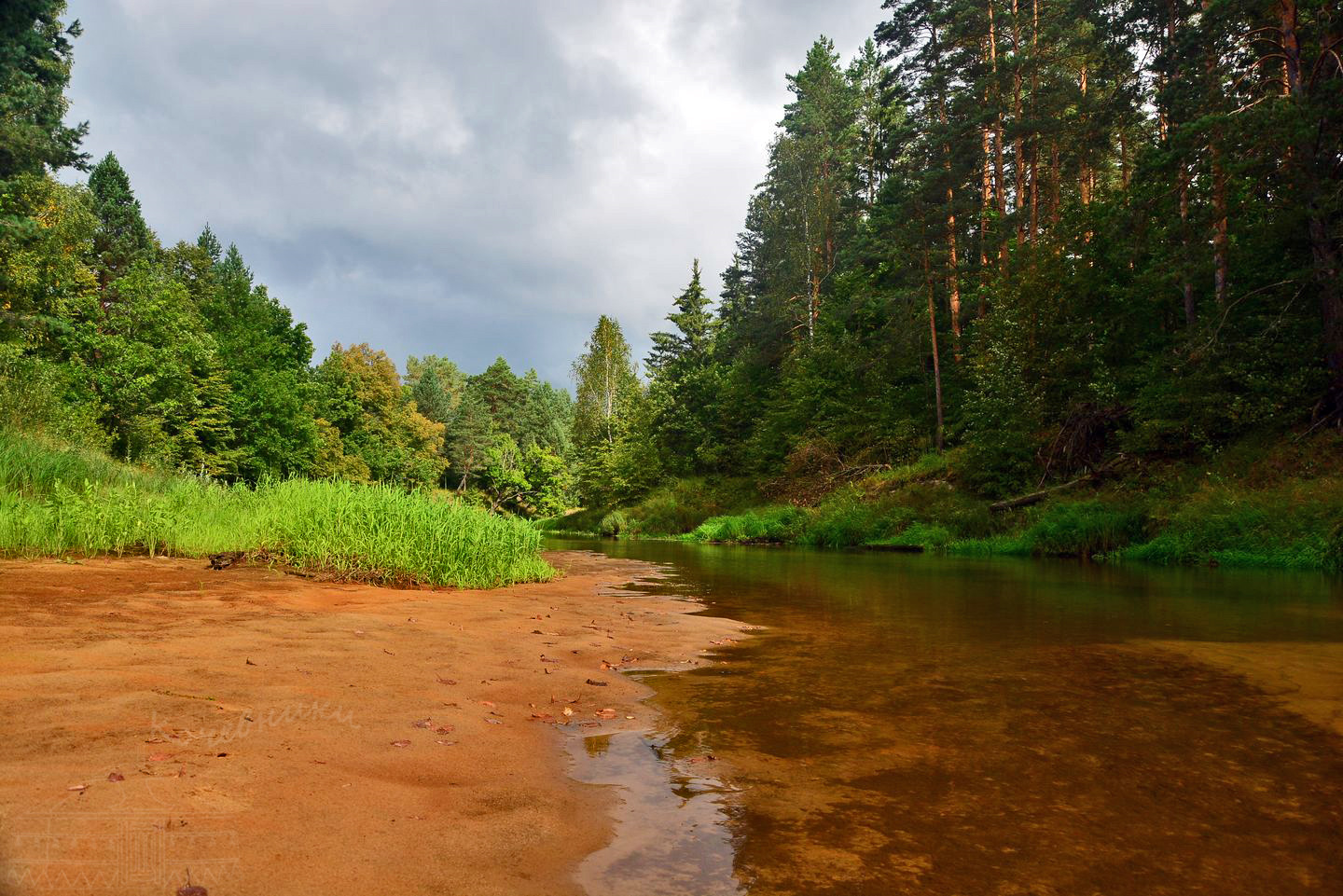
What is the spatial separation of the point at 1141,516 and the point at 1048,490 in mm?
3286

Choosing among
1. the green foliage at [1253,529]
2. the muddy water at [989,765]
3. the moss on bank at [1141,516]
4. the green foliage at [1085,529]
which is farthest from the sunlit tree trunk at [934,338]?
the muddy water at [989,765]

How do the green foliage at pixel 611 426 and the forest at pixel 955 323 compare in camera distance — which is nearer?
the forest at pixel 955 323

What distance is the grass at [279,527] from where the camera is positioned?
7762 millimetres

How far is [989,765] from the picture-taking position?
10.3 feet

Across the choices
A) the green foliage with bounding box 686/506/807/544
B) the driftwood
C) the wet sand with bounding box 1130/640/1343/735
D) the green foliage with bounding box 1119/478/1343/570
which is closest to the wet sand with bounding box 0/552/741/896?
the wet sand with bounding box 1130/640/1343/735

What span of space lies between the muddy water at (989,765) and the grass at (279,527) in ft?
14.4

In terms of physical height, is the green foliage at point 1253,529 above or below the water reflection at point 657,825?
above

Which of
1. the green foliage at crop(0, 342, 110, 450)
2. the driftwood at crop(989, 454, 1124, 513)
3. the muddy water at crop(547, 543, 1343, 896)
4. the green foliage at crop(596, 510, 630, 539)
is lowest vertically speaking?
the muddy water at crop(547, 543, 1343, 896)

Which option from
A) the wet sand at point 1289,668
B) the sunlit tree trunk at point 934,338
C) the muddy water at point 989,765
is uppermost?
the sunlit tree trunk at point 934,338

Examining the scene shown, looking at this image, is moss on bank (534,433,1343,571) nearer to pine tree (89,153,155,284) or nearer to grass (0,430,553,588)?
grass (0,430,553,588)

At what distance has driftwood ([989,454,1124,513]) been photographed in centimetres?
1897

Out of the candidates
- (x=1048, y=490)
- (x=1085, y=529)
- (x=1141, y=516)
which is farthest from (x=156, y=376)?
(x=1141, y=516)

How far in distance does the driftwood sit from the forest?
6.8 inches

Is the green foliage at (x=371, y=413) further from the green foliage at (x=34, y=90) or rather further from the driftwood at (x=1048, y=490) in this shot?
the driftwood at (x=1048, y=490)
